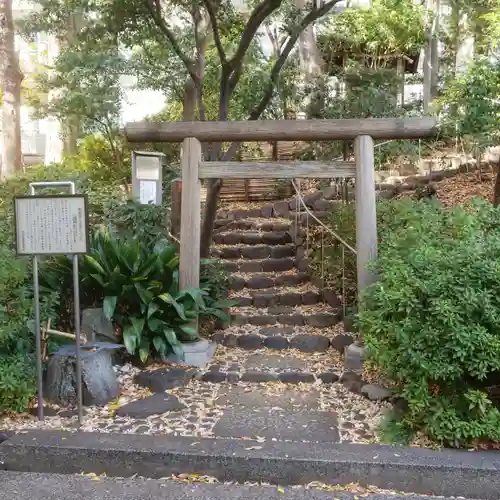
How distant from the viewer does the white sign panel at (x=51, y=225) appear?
4.19 meters

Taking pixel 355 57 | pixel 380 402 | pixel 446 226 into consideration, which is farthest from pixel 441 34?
pixel 380 402

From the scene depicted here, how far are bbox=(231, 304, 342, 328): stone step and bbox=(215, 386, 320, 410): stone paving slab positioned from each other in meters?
1.58

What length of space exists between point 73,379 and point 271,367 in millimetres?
1953

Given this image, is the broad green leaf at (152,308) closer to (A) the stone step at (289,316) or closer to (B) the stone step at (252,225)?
(A) the stone step at (289,316)

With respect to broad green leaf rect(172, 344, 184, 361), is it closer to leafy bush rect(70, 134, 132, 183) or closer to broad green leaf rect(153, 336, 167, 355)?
broad green leaf rect(153, 336, 167, 355)

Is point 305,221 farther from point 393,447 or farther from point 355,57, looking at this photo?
point 355,57

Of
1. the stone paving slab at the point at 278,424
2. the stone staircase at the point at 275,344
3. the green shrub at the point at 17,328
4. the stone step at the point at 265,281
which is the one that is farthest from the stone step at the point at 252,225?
the stone paving slab at the point at 278,424

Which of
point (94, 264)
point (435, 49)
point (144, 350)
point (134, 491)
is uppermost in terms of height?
point (435, 49)

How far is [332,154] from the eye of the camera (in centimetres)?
946

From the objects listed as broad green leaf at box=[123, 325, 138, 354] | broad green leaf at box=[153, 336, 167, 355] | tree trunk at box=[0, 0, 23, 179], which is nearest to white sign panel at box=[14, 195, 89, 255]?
broad green leaf at box=[123, 325, 138, 354]

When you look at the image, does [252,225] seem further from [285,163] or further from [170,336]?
[170,336]

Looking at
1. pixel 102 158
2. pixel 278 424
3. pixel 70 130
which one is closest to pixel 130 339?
pixel 278 424

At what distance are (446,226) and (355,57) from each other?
1151 cm

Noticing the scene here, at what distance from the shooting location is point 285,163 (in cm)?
552
